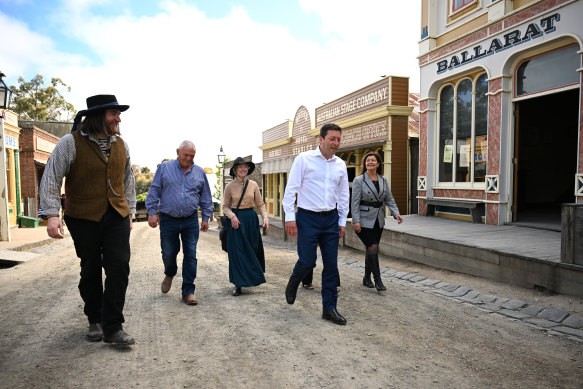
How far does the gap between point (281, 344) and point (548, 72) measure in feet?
26.4

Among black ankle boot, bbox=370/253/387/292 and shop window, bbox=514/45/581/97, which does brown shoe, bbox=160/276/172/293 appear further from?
shop window, bbox=514/45/581/97

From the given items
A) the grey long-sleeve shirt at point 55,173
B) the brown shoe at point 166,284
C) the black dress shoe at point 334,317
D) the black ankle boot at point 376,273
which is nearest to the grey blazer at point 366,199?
the black ankle boot at point 376,273

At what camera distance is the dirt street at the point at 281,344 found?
2832mm

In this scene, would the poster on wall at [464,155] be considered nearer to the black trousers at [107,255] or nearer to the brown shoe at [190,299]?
the brown shoe at [190,299]

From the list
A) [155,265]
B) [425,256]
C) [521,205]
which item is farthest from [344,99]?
[155,265]

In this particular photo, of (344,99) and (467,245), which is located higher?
(344,99)

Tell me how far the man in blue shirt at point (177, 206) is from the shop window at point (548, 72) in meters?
7.26

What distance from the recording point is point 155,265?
7.73 m

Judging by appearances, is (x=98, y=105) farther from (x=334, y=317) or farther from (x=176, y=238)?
(x=334, y=317)

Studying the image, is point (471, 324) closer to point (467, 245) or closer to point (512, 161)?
point (467, 245)

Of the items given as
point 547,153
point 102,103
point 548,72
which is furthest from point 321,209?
point 547,153

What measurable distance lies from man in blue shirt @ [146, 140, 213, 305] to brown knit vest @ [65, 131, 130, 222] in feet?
5.05

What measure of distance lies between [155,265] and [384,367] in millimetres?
5720

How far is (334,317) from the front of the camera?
4078 millimetres
